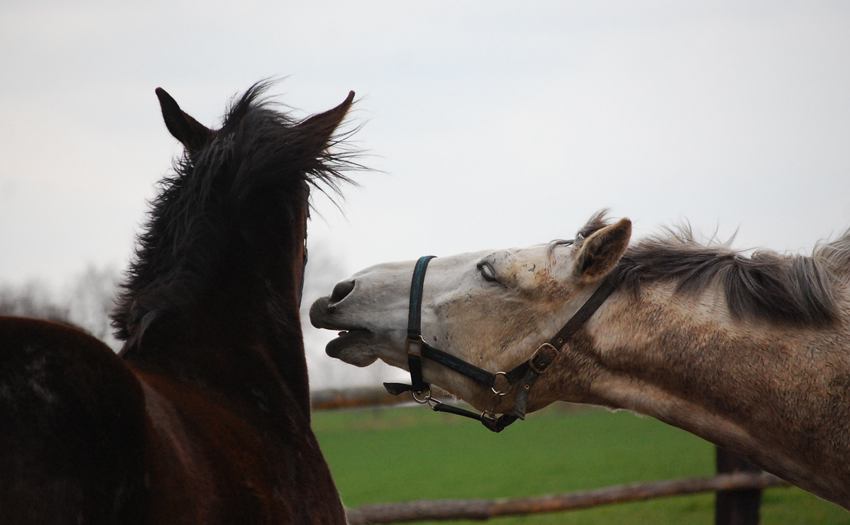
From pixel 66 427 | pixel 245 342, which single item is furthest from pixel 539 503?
Result: pixel 66 427

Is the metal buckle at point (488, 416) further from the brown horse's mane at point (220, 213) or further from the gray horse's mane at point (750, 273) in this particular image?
the brown horse's mane at point (220, 213)

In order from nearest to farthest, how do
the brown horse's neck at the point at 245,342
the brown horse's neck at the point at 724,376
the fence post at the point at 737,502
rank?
the brown horse's neck at the point at 245,342
the brown horse's neck at the point at 724,376
the fence post at the point at 737,502

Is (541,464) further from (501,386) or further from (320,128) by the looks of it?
(320,128)

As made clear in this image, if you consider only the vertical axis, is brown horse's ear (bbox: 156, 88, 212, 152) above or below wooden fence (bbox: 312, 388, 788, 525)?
above

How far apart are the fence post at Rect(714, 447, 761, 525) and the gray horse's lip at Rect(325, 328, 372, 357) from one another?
4464mm

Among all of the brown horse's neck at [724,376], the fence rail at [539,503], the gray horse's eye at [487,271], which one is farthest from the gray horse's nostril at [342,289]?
the fence rail at [539,503]

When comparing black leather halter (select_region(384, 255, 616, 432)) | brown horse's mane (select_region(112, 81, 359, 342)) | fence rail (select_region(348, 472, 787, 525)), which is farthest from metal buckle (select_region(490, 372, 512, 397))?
fence rail (select_region(348, 472, 787, 525))

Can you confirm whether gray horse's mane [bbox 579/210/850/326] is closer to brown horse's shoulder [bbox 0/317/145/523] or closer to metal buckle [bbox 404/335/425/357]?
metal buckle [bbox 404/335/425/357]

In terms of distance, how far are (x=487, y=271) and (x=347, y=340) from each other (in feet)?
1.92

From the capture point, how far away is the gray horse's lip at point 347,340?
3.34 meters

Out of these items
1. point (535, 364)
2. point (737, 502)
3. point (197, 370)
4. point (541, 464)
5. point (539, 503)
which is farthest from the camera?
point (541, 464)

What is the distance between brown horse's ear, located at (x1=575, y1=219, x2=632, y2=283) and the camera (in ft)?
9.97

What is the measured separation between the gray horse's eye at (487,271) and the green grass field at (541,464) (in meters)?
4.24

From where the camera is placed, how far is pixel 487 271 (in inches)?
129
